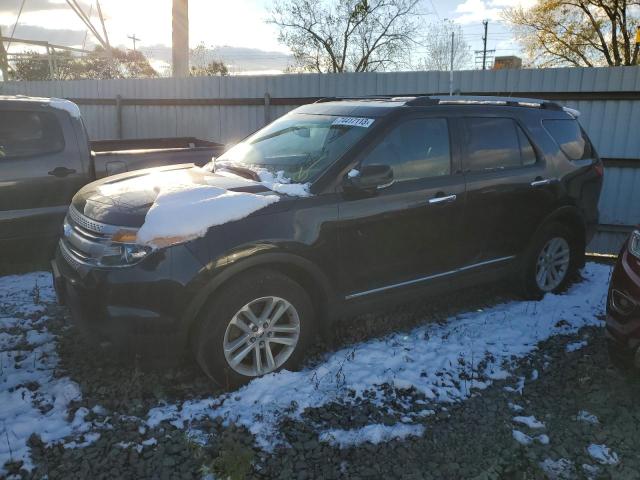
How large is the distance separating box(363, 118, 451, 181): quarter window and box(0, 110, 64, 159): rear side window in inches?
132

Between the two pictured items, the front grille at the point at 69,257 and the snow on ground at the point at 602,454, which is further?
the front grille at the point at 69,257

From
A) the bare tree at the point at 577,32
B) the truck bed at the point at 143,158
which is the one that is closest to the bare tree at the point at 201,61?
the bare tree at the point at 577,32

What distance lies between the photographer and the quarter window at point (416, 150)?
3885 mm

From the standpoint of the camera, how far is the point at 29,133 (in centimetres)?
531

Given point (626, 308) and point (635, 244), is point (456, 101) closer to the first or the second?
point (635, 244)

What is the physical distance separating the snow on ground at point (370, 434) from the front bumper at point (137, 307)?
3.37 ft

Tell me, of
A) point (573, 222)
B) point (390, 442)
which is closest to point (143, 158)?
point (390, 442)

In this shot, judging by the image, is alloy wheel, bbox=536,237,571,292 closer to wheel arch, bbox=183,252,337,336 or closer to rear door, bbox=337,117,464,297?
rear door, bbox=337,117,464,297

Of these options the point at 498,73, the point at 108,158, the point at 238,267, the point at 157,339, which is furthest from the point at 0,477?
the point at 498,73

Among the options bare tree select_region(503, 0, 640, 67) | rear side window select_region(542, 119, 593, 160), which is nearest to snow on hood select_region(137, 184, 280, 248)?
rear side window select_region(542, 119, 593, 160)

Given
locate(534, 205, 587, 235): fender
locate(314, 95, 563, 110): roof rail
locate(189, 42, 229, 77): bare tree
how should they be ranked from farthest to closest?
locate(189, 42, 229, 77): bare tree < locate(534, 205, 587, 235): fender < locate(314, 95, 563, 110): roof rail

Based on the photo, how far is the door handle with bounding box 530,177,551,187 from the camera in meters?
4.73

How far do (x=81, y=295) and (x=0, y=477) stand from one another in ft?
3.32

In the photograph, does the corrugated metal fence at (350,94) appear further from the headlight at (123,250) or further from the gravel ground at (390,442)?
the headlight at (123,250)
